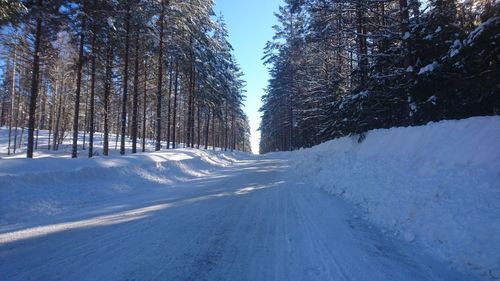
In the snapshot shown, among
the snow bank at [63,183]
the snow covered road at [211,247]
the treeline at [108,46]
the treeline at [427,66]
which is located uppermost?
the treeline at [108,46]

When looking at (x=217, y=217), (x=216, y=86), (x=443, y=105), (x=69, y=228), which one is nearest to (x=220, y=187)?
(x=217, y=217)

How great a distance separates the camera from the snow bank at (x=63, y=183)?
778 cm

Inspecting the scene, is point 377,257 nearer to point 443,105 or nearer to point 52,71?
point 443,105

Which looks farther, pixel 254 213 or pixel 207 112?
pixel 207 112

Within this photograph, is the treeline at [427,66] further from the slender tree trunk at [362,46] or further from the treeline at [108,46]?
the treeline at [108,46]

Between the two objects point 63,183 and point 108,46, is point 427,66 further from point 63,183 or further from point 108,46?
point 108,46

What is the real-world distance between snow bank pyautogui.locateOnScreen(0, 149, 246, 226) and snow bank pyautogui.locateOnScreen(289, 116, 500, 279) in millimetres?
7399

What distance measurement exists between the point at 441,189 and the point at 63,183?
972cm

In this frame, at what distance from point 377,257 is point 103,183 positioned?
361 inches

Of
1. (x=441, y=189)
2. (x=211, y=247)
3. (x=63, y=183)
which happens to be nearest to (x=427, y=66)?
(x=441, y=189)

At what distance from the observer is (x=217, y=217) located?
7410 mm

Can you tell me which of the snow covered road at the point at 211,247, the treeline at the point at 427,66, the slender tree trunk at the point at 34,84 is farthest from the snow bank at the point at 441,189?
the slender tree trunk at the point at 34,84

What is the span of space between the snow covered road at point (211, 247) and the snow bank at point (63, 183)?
0.91 metres

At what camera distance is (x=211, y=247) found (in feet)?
17.6
